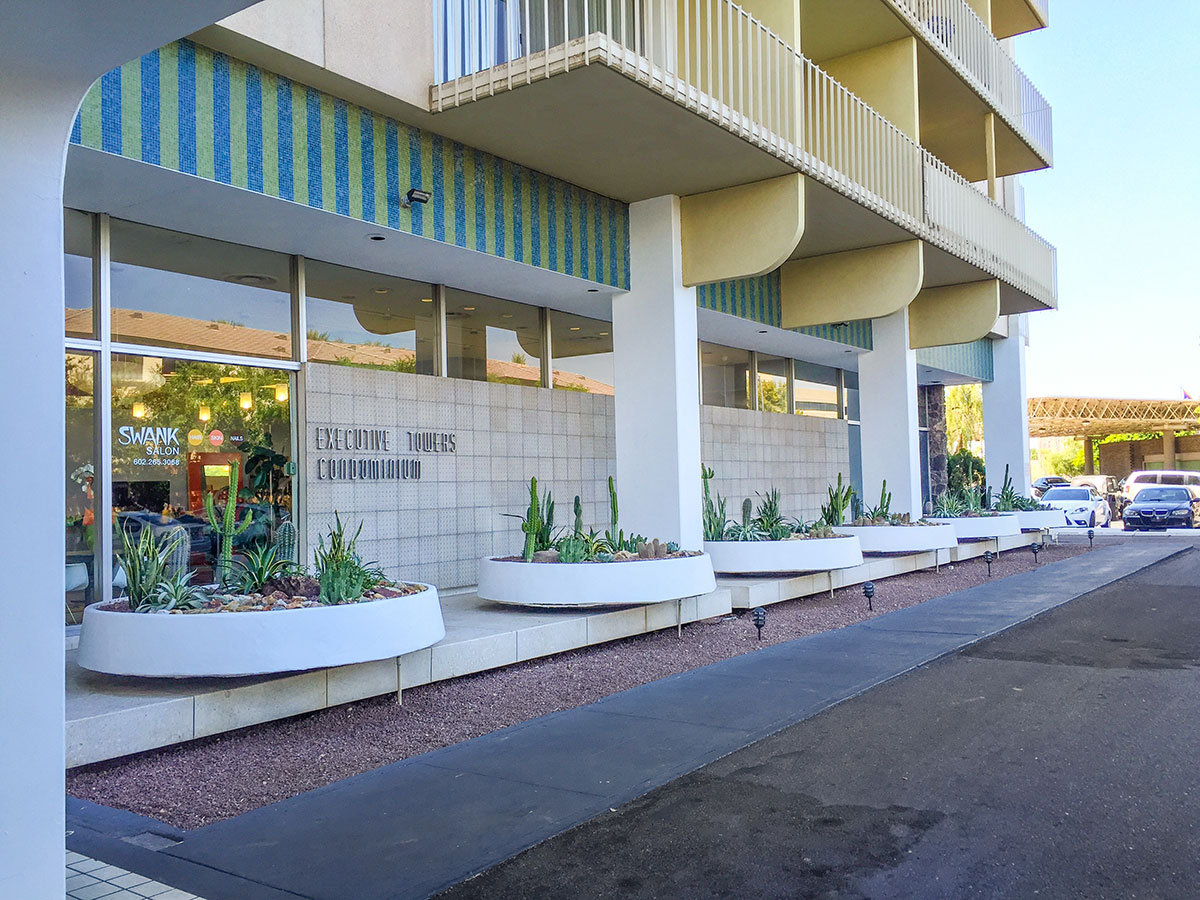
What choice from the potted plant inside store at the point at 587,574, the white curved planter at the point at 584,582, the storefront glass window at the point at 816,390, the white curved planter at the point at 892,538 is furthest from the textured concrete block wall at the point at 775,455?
the white curved planter at the point at 584,582

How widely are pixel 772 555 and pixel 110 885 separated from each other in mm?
8931

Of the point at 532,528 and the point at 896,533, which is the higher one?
the point at 532,528

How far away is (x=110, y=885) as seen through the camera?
3.99m

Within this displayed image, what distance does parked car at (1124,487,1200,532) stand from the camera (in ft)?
97.3

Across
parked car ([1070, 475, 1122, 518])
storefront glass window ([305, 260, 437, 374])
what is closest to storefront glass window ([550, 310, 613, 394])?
storefront glass window ([305, 260, 437, 374])

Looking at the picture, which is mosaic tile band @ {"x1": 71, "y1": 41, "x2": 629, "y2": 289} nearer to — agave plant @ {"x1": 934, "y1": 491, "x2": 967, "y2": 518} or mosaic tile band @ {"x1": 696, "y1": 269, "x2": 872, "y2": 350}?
mosaic tile band @ {"x1": 696, "y1": 269, "x2": 872, "y2": 350}

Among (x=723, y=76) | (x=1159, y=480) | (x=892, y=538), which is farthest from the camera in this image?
(x=1159, y=480)

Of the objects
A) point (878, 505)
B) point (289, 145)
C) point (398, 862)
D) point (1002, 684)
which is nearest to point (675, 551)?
point (1002, 684)

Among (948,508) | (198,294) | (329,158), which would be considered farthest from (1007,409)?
(198,294)

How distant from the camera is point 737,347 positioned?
17906mm

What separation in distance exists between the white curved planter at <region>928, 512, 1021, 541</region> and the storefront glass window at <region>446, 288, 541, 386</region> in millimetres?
8954

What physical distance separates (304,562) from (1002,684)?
6149 millimetres

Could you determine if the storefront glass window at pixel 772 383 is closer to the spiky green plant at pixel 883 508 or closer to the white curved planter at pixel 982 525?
the spiky green plant at pixel 883 508

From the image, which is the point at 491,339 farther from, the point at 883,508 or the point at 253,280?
the point at 883,508
